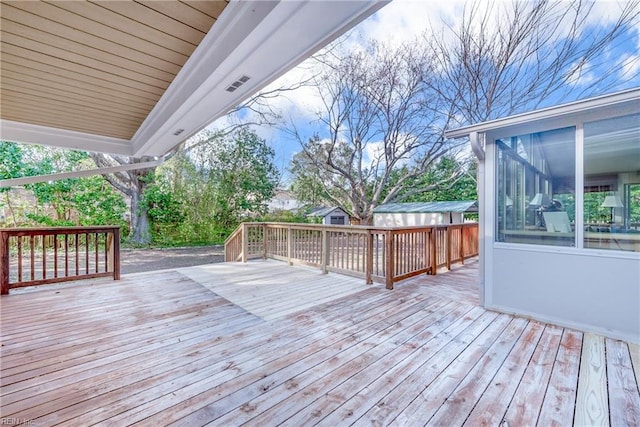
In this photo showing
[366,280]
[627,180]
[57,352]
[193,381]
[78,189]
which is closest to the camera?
[193,381]

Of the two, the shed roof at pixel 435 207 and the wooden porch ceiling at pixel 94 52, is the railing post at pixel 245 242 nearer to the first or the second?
the wooden porch ceiling at pixel 94 52

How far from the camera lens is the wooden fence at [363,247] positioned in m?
4.56

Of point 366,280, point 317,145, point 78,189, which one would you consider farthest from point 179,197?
point 366,280

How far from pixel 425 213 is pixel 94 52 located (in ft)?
47.9

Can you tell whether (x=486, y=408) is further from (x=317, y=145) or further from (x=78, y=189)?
(x=78, y=189)

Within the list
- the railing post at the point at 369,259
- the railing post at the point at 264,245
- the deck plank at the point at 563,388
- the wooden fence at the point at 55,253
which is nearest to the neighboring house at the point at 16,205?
the wooden fence at the point at 55,253

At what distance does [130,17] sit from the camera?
150cm

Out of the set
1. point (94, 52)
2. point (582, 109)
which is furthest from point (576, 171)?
point (94, 52)

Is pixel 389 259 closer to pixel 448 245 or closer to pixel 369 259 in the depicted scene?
pixel 369 259

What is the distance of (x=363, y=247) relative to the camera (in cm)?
482

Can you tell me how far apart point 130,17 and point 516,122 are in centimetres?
355

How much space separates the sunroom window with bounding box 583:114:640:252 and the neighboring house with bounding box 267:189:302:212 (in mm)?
12213

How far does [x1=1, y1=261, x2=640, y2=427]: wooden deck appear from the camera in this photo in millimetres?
1700

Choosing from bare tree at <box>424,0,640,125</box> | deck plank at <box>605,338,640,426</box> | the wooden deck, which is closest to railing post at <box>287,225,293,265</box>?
the wooden deck
